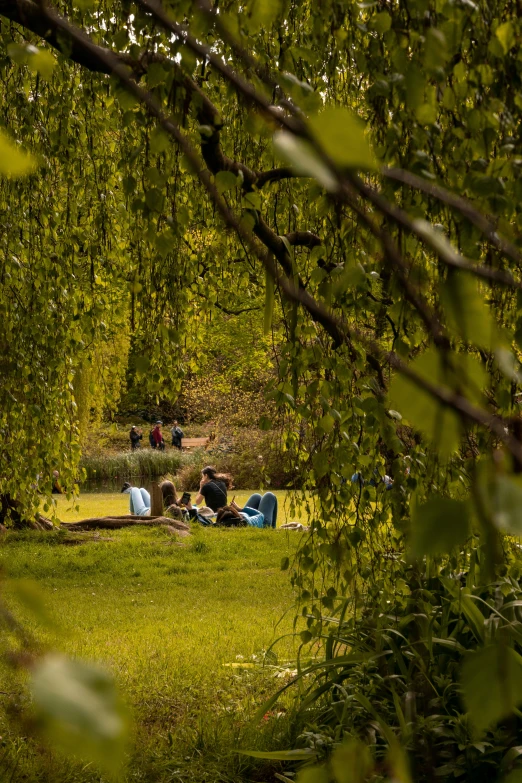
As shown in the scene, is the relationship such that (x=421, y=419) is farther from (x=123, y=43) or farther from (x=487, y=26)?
(x=123, y=43)

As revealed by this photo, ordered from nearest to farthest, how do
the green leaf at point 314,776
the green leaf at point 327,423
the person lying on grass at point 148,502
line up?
the green leaf at point 314,776
the green leaf at point 327,423
the person lying on grass at point 148,502

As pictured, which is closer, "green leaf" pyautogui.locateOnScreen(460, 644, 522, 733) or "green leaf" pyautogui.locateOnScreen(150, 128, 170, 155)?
"green leaf" pyautogui.locateOnScreen(460, 644, 522, 733)

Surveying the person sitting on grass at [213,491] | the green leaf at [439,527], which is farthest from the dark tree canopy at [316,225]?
the person sitting on grass at [213,491]

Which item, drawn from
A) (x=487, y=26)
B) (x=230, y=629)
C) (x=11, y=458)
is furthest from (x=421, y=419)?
(x=230, y=629)

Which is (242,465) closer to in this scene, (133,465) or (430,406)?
(133,465)

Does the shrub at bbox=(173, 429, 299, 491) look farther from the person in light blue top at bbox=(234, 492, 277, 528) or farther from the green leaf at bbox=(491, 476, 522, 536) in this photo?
the green leaf at bbox=(491, 476, 522, 536)

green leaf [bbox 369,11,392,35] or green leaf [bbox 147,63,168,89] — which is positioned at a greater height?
green leaf [bbox 369,11,392,35]

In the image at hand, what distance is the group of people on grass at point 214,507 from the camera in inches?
461

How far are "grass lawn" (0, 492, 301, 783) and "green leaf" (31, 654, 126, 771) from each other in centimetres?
10

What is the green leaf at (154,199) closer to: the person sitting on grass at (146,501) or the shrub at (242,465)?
the person sitting on grass at (146,501)

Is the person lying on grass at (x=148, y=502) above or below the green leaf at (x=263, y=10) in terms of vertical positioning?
below

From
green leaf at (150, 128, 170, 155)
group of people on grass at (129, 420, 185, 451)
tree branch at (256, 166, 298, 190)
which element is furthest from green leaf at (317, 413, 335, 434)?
group of people on grass at (129, 420, 185, 451)

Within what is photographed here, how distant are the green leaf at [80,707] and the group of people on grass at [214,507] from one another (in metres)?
11.4

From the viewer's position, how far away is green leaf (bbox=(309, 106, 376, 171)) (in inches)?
14.3
